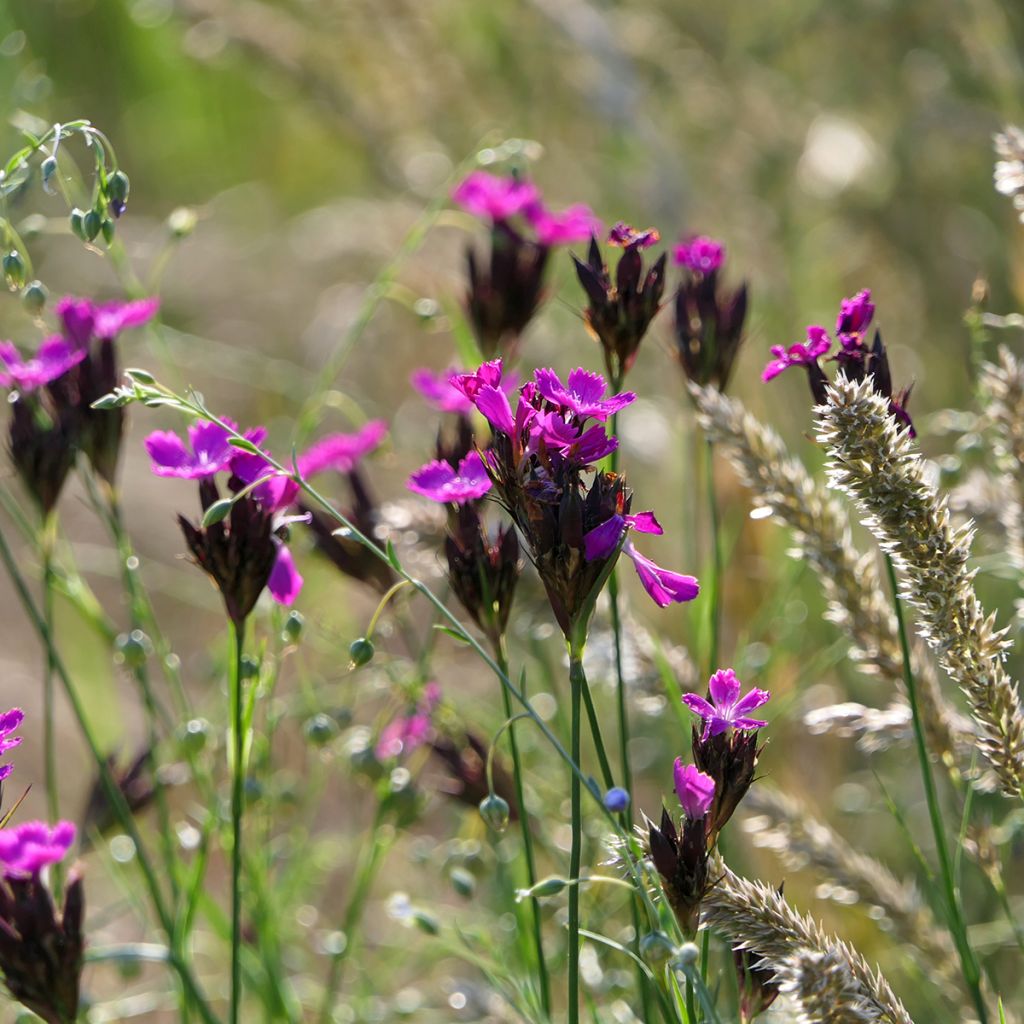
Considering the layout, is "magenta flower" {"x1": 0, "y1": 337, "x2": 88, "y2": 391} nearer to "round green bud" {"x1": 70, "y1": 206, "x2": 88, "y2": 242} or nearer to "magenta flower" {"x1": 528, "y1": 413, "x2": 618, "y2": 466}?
"round green bud" {"x1": 70, "y1": 206, "x2": 88, "y2": 242}

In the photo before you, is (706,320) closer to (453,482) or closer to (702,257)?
(702,257)

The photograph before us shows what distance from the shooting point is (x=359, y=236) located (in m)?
2.50

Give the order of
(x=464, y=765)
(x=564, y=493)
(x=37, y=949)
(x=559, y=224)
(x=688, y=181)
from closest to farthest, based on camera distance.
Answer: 1. (x=564, y=493)
2. (x=37, y=949)
3. (x=464, y=765)
4. (x=559, y=224)
5. (x=688, y=181)

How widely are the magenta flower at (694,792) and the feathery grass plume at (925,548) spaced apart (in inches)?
7.2

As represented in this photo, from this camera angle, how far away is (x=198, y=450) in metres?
1.00

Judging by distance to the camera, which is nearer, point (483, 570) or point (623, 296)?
point (483, 570)

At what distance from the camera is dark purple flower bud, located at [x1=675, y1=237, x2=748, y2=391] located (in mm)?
1233

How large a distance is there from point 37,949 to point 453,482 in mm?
461

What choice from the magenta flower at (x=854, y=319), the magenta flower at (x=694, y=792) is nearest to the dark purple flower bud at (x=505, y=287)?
the magenta flower at (x=854, y=319)

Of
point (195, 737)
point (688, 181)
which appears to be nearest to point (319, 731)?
point (195, 737)

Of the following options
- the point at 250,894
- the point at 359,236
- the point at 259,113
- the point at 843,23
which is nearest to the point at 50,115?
the point at 259,113

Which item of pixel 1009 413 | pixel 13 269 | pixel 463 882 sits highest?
pixel 13 269

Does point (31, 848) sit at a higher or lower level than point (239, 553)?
lower

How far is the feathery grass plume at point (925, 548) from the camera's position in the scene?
81 cm
